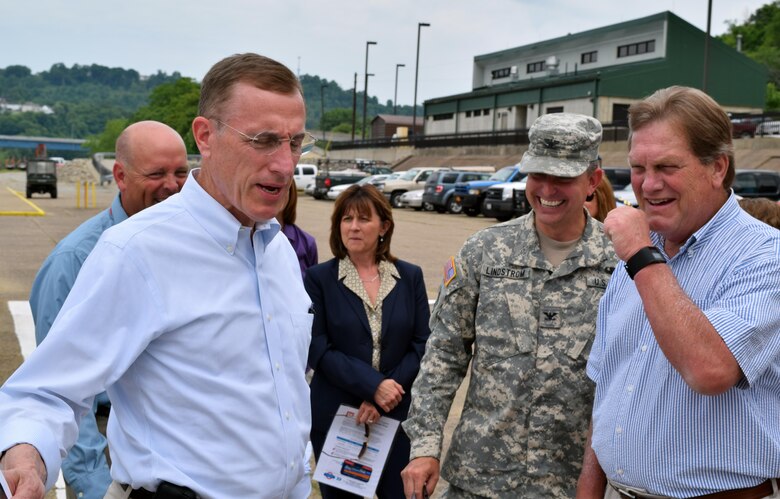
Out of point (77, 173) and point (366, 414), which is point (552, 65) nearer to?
point (77, 173)

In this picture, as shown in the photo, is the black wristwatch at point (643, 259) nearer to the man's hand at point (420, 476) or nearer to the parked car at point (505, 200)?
the man's hand at point (420, 476)

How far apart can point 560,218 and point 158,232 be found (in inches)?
64.0

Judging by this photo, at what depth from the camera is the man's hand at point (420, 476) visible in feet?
10.6

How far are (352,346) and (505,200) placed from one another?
22.7 meters

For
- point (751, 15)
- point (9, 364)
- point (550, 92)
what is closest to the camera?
point (9, 364)

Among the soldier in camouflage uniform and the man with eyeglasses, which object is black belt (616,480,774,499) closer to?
the soldier in camouflage uniform

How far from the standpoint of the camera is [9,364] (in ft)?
26.2

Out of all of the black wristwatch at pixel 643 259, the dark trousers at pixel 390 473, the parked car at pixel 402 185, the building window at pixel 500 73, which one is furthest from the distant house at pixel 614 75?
the black wristwatch at pixel 643 259

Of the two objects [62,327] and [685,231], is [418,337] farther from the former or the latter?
[62,327]

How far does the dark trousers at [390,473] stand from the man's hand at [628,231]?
94.5 inches

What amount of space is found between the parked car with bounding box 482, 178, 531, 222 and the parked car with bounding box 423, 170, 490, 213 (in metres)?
3.89

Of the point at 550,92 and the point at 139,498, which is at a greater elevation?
the point at 550,92

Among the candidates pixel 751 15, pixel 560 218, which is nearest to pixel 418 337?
pixel 560 218

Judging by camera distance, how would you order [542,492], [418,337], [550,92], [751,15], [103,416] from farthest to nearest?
[751,15] < [550,92] < [418,337] < [103,416] < [542,492]
